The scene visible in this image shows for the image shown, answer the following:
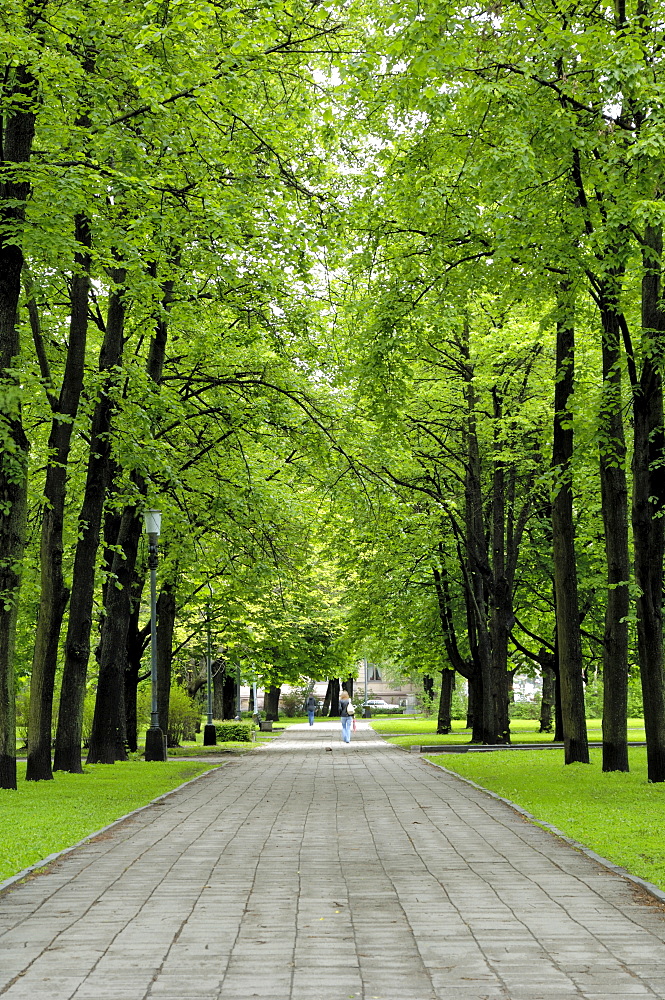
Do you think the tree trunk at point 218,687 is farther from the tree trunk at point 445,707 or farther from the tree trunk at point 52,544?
the tree trunk at point 52,544

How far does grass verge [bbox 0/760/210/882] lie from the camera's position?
35.1ft

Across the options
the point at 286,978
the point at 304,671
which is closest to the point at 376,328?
the point at 286,978

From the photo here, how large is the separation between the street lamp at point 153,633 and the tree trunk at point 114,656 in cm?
45

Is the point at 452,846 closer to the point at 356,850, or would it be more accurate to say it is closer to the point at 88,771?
the point at 356,850

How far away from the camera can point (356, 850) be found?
10.6 meters

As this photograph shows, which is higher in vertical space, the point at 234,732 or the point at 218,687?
the point at 218,687

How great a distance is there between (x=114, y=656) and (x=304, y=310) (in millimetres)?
8369

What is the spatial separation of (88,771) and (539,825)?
11.3 metres

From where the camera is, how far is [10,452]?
15.0 metres

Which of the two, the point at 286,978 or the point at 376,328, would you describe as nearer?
the point at 286,978

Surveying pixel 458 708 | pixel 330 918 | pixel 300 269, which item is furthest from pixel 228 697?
pixel 330 918

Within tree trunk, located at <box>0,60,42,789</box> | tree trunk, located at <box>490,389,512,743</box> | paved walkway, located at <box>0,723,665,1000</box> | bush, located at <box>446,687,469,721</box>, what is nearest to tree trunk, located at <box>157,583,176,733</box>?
tree trunk, located at <box>490,389,512,743</box>

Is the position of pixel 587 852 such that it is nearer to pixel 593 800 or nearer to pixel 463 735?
pixel 593 800

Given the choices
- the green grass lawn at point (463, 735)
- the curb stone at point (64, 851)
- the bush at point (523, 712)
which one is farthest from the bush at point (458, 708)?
the curb stone at point (64, 851)
